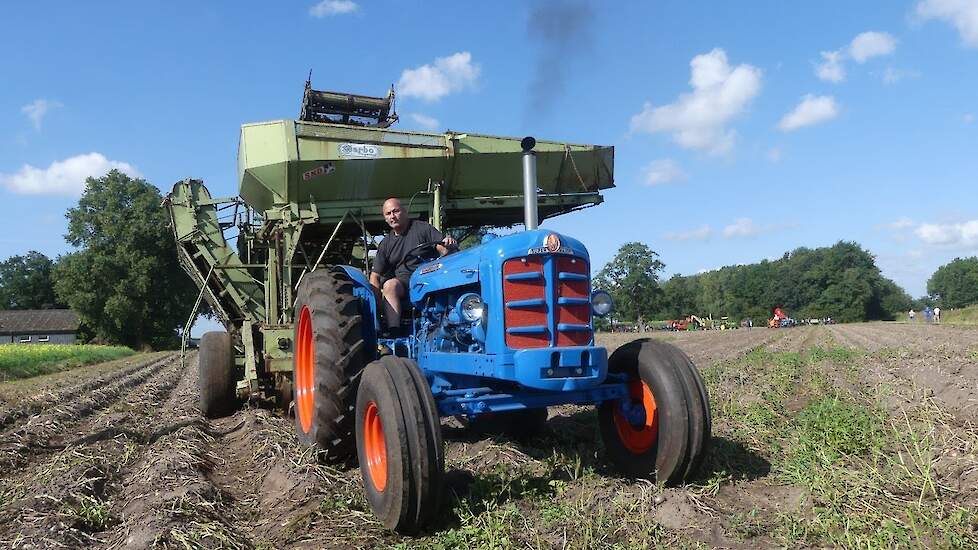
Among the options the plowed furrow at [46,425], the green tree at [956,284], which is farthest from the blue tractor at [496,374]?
the green tree at [956,284]

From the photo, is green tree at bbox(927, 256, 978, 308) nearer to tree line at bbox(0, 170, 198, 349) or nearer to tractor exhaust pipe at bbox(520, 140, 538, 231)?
tree line at bbox(0, 170, 198, 349)

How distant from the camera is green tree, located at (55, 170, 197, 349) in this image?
138 ft

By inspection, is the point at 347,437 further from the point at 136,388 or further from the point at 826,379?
the point at 136,388

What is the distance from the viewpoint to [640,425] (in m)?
4.24

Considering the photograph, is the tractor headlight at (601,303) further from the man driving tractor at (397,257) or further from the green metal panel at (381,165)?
the green metal panel at (381,165)

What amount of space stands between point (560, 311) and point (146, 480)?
3.08m

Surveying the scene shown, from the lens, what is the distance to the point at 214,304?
8.73 metres

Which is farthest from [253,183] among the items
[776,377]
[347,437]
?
[776,377]

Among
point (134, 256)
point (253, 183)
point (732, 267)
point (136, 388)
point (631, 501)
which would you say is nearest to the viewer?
point (631, 501)

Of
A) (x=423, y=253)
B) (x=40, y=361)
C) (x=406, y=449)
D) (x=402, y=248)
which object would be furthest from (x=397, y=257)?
(x=40, y=361)

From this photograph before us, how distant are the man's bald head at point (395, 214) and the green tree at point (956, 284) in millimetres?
119497

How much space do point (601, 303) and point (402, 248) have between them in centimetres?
174

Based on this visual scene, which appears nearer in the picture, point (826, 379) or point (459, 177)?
point (459, 177)

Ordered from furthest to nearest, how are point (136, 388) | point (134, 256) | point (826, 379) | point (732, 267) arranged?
1. point (732, 267)
2. point (134, 256)
3. point (136, 388)
4. point (826, 379)
